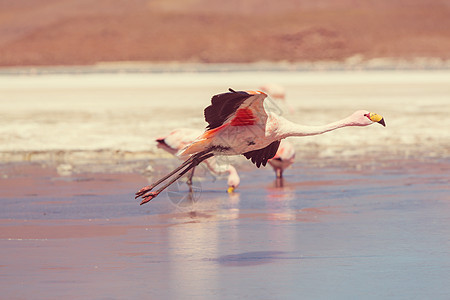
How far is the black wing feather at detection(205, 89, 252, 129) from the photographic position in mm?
7309

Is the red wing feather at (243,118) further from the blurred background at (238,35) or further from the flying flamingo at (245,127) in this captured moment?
the blurred background at (238,35)

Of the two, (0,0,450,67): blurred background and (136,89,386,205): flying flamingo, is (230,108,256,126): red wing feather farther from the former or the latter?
(0,0,450,67): blurred background

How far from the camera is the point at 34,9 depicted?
4569 inches

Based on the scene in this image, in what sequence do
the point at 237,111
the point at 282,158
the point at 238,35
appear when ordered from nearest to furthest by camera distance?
the point at 237,111 → the point at 282,158 → the point at 238,35

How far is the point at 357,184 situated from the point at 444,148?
3.91 metres

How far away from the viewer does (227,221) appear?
874 cm

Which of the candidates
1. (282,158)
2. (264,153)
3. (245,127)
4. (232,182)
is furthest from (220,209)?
(282,158)

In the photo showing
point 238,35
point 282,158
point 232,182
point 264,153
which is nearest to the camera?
point 264,153

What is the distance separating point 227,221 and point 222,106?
1.51 m

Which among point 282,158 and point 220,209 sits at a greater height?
point 282,158

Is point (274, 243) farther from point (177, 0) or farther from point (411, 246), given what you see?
point (177, 0)

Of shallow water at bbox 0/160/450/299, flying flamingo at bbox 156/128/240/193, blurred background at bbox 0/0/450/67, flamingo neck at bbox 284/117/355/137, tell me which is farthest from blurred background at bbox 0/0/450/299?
blurred background at bbox 0/0/450/67

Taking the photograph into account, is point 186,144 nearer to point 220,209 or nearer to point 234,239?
point 220,209

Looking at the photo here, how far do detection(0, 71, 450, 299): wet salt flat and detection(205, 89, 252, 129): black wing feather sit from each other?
97cm
